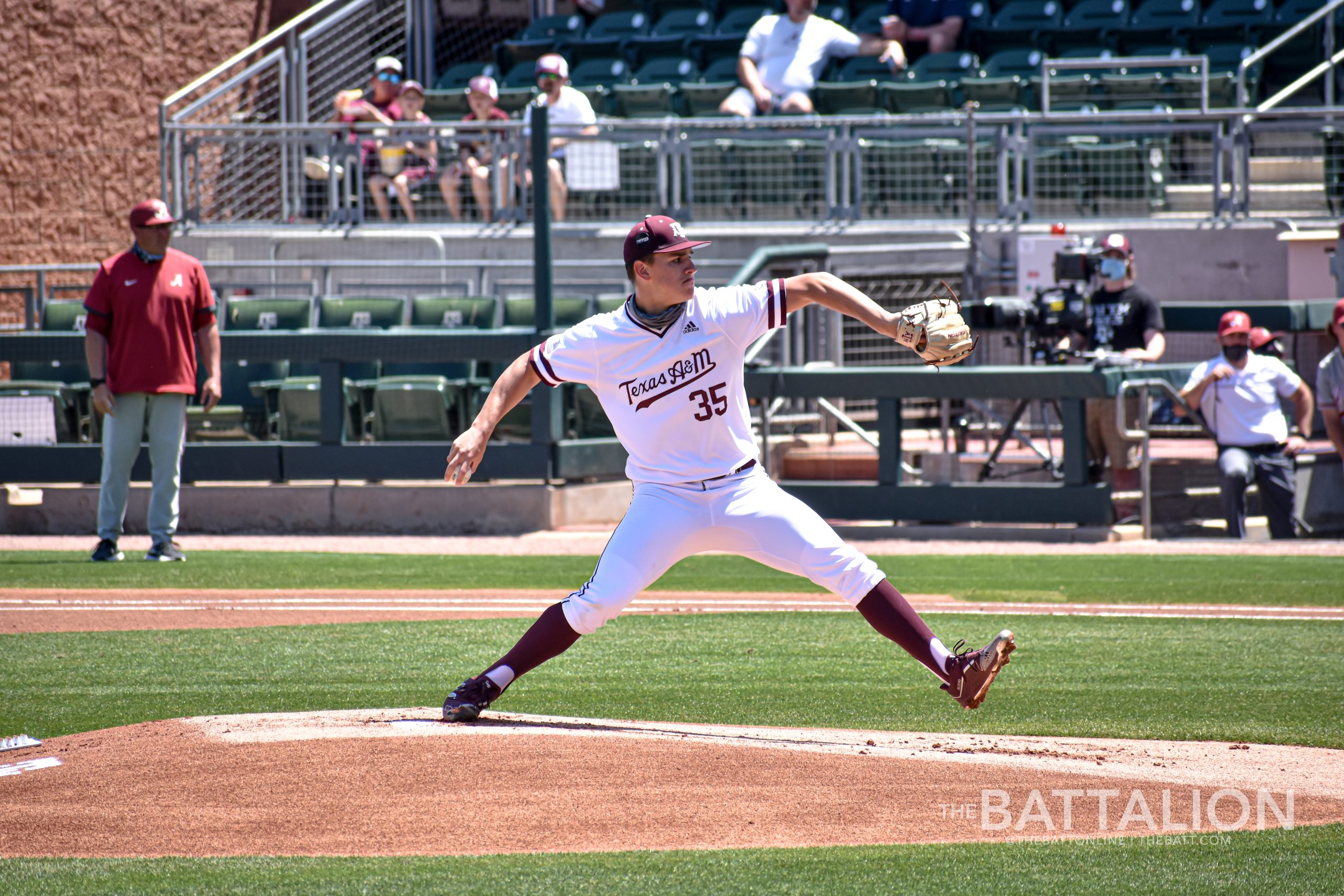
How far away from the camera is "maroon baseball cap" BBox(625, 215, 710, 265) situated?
Answer: 5.17 m

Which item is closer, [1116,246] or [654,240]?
[654,240]

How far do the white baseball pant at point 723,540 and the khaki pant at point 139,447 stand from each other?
5.35m

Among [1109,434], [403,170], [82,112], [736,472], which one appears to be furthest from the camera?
[82,112]

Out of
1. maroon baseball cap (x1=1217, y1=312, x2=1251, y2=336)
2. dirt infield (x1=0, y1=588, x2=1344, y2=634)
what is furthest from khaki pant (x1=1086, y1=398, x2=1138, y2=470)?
dirt infield (x1=0, y1=588, x2=1344, y2=634)

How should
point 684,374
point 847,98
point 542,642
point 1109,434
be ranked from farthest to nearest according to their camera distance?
point 847,98 < point 1109,434 < point 542,642 < point 684,374

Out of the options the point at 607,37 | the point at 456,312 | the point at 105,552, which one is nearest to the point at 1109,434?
the point at 456,312

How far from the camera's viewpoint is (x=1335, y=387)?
1115cm

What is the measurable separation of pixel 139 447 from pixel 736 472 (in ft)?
19.1

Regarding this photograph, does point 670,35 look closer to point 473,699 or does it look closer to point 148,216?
point 148,216

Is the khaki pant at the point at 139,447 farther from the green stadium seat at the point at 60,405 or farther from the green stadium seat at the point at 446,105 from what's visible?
the green stadium seat at the point at 446,105

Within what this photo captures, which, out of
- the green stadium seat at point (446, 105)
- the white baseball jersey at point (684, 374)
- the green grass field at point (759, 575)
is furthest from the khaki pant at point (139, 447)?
the green stadium seat at point (446, 105)

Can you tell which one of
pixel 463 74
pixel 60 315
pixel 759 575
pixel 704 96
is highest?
pixel 463 74

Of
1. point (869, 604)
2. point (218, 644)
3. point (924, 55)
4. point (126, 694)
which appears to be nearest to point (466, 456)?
point (869, 604)

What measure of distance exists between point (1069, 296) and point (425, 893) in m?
9.32
